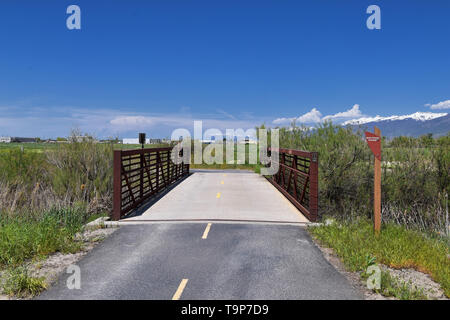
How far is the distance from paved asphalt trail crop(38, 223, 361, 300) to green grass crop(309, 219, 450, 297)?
18.2 inches

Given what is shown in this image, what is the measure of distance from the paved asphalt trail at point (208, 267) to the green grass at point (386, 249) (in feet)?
1.52

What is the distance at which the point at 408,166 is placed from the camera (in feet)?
48.5

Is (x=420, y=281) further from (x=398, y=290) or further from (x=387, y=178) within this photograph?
(x=387, y=178)

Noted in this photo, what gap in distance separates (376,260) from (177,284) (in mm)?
3923

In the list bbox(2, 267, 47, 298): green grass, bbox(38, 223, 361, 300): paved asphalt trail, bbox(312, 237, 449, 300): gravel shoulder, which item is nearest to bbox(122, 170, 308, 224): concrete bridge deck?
bbox(38, 223, 361, 300): paved asphalt trail

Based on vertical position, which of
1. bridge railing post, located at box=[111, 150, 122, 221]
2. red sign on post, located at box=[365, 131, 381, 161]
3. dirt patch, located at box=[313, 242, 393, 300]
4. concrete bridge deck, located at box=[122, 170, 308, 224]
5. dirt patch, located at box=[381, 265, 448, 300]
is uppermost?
red sign on post, located at box=[365, 131, 381, 161]

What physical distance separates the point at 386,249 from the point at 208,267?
374cm

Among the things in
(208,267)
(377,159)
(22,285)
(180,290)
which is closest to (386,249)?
(377,159)

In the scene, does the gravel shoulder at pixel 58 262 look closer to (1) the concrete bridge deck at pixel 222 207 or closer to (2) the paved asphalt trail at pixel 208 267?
(2) the paved asphalt trail at pixel 208 267

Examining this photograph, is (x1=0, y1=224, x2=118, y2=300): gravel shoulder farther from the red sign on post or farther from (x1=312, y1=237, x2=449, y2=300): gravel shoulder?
the red sign on post

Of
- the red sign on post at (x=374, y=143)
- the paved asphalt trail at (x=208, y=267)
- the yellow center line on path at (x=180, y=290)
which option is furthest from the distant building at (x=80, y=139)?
the red sign on post at (x=374, y=143)

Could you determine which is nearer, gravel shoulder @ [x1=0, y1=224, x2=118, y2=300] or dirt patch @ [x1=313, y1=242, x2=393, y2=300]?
dirt patch @ [x1=313, y1=242, x2=393, y2=300]

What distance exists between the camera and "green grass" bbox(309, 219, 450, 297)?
6.33 metres
